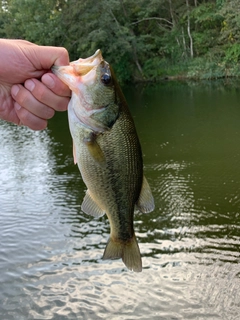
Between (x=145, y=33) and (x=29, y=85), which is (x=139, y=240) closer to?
(x=29, y=85)

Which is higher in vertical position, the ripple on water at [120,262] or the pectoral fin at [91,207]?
the pectoral fin at [91,207]

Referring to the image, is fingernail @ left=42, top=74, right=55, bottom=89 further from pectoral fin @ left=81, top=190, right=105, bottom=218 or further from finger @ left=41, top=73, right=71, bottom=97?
pectoral fin @ left=81, top=190, right=105, bottom=218

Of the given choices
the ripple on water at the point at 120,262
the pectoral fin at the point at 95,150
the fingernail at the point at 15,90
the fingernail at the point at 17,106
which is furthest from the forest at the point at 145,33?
the pectoral fin at the point at 95,150

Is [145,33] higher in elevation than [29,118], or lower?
lower

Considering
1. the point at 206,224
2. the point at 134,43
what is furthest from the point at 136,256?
the point at 134,43

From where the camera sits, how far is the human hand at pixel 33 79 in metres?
2.29

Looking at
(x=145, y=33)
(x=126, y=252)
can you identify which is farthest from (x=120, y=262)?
(x=145, y=33)

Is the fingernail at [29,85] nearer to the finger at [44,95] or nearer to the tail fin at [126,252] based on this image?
the finger at [44,95]

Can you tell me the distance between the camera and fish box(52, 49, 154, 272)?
215cm

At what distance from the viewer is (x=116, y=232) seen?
2459 mm

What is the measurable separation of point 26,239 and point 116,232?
682 centimetres

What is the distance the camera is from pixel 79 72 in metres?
2.15

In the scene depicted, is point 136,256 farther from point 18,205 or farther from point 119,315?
point 18,205

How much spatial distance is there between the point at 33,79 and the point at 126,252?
4.21 feet
